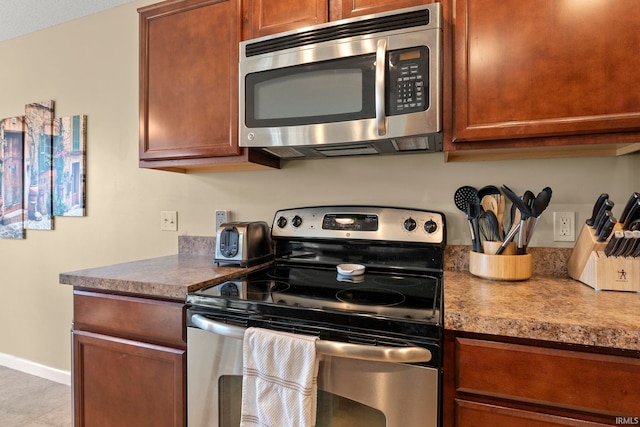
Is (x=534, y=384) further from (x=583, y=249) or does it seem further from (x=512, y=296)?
(x=583, y=249)

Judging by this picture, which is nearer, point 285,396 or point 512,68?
point 285,396

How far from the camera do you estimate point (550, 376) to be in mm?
777

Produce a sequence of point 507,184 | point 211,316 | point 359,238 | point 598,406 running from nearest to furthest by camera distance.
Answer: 1. point 598,406
2. point 211,316
3. point 507,184
4. point 359,238

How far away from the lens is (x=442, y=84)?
1.18m

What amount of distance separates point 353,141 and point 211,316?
30.2 inches

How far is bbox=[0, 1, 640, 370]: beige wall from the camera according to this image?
4.59 feet

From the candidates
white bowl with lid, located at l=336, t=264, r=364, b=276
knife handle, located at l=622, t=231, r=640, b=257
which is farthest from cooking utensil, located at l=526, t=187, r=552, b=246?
white bowl with lid, located at l=336, t=264, r=364, b=276

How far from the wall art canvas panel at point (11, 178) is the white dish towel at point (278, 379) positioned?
2493 mm

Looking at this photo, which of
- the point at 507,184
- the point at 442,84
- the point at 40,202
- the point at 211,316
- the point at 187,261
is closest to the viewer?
the point at 211,316

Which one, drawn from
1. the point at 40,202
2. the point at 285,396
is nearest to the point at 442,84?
the point at 285,396

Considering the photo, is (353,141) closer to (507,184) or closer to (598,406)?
(507,184)

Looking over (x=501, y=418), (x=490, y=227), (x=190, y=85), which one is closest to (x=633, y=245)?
(x=490, y=227)

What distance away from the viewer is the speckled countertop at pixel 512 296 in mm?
765


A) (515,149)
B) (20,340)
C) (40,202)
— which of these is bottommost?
(20,340)
